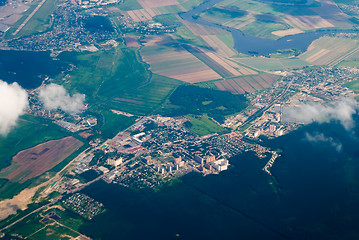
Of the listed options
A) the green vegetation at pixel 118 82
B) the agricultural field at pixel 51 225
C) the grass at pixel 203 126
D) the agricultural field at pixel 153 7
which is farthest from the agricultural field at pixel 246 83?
the agricultural field at pixel 51 225

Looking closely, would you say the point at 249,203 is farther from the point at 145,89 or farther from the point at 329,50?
the point at 329,50

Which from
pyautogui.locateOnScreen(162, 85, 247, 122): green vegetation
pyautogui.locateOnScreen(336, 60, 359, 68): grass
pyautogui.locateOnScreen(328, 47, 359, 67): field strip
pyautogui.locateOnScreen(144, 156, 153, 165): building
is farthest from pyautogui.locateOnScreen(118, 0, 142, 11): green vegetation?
pyautogui.locateOnScreen(144, 156, 153, 165): building

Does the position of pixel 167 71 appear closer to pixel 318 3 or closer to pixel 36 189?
pixel 36 189

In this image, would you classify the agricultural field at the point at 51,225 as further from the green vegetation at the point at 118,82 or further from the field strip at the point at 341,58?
the field strip at the point at 341,58

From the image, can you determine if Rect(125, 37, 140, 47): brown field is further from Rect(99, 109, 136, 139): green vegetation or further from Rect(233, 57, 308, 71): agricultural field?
Rect(99, 109, 136, 139): green vegetation

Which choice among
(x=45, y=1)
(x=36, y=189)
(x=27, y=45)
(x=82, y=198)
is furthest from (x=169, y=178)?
(x=45, y=1)
